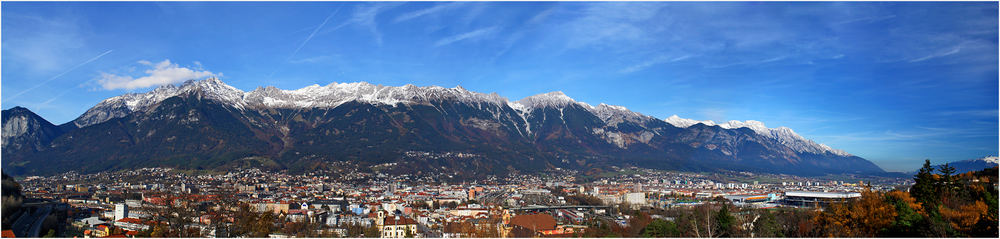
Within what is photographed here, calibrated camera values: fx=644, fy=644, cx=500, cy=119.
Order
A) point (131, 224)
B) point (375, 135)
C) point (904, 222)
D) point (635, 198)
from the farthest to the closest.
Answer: point (375, 135) < point (635, 198) < point (131, 224) < point (904, 222)

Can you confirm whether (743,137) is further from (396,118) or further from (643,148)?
(396,118)

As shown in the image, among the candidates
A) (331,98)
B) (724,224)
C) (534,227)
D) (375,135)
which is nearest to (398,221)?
(534,227)

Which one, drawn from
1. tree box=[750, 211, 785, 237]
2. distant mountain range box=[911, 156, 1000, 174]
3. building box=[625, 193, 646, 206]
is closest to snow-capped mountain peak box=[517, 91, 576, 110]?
building box=[625, 193, 646, 206]

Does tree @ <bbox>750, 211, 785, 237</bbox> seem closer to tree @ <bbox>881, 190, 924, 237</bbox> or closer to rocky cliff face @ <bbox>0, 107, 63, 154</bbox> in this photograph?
tree @ <bbox>881, 190, 924, 237</bbox>

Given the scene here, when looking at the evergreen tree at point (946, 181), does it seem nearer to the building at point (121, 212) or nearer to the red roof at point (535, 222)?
the red roof at point (535, 222)

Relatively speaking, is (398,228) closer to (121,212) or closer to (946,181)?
(121,212)

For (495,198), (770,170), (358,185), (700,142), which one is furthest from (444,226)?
(700,142)
